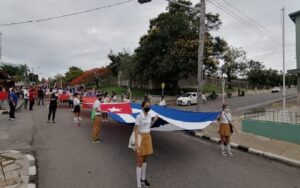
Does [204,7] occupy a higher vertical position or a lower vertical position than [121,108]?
higher

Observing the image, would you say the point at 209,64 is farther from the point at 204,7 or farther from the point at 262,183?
the point at 262,183

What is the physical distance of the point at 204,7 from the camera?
1536cm

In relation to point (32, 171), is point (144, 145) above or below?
above

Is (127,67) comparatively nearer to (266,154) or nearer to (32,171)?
(266,154)

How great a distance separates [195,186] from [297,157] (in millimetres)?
5054

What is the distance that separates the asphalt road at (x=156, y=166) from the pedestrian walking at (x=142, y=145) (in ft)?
1.27

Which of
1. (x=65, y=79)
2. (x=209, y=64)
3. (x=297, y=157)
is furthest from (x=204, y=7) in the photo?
(x=65, y=79)

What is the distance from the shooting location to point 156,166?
887 centimetres

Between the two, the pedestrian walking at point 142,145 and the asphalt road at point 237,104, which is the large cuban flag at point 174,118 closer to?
the pedestrian walking at point 142,145

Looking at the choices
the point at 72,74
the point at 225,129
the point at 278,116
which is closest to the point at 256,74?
the point at 72,74

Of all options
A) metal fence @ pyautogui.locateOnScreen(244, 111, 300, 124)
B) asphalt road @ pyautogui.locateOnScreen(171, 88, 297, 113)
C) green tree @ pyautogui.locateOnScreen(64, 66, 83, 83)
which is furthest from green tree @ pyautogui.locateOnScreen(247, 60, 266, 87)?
metal fence @ pyautogui.locateOnScreen(244, 111, 300, 124)

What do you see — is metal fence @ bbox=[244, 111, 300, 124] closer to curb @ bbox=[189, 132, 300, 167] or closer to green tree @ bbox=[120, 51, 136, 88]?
curb @ bbox=[189, 132, 300, 167]

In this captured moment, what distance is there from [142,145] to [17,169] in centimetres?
367

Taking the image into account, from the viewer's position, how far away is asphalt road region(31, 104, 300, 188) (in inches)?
299
